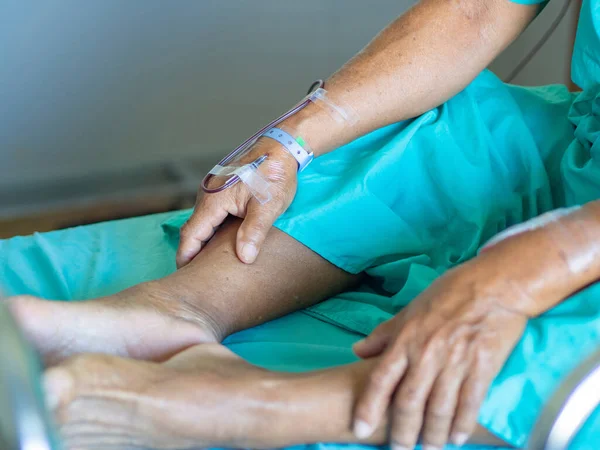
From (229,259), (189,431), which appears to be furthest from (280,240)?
(189,431)

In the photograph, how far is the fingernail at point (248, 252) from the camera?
0.94 m

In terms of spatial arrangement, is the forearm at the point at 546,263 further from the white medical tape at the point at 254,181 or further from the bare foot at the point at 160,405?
the white medical tape at the point at 254,181

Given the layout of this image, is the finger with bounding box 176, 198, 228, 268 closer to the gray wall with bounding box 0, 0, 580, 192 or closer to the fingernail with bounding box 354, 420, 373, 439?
the fingernail with bounding box 354, 420, 373, 439

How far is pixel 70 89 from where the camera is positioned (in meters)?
2.50

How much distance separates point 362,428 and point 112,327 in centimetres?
32

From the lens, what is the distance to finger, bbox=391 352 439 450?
631mm

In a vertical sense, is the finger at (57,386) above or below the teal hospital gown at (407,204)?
below

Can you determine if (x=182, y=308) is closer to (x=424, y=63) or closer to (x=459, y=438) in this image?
(x=459, y=438)

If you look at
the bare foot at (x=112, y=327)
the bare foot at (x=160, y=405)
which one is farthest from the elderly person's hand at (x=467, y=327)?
the bare foot at (x=112, y=327)

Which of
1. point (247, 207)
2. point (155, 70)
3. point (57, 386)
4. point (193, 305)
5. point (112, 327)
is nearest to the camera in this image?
point (57, 386)

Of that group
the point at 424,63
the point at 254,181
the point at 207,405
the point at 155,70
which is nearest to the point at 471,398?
the point at 207,405

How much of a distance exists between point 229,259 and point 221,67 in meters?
1.86

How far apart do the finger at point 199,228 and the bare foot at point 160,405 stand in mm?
322

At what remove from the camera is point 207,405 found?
0.65 m
